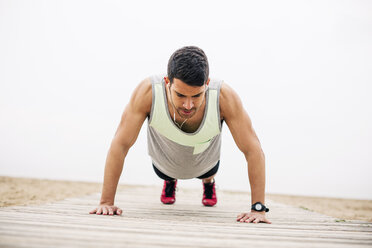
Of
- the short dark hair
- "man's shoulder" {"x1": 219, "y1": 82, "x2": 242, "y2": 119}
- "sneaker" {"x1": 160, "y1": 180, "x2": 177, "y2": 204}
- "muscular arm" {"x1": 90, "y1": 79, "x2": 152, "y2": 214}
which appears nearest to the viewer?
the short dark hair

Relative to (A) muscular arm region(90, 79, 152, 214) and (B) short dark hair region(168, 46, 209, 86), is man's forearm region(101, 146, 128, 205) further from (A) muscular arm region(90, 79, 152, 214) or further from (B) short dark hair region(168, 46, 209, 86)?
(B) short dark hair region(168, 46, 209, 86)

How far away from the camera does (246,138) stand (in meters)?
2.06

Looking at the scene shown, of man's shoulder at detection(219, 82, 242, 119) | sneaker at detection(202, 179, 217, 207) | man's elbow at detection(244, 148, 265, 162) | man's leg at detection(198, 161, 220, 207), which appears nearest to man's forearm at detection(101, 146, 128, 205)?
man's shoulder at detection(219, 82, 242, 119)

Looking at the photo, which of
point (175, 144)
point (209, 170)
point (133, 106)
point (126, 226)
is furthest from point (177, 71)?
point (209, 170)

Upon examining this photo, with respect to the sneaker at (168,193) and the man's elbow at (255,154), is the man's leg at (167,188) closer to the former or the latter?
the sneaker at (168,193)

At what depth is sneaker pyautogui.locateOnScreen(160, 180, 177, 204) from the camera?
3048 millimetres

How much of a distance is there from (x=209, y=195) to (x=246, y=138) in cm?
120

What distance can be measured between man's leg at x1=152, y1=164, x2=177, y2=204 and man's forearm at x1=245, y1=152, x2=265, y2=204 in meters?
1.15

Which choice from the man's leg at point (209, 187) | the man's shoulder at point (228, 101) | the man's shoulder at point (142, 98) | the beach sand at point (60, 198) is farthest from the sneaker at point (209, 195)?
the beach sand at point (60, 198)

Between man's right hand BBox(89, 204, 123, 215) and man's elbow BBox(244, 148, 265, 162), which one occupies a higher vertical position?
man's elbow BBox(244, 148, 265, 162)

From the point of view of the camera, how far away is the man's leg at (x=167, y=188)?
9.90ft

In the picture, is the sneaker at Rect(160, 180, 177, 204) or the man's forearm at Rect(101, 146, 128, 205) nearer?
the man's forearm at Rect(101, 146, 128, 205)

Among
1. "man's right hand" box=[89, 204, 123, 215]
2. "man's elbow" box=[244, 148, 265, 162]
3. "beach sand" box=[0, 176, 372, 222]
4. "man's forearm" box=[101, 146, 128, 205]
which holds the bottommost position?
"beach sand" box=[0, 176, 372, 222]

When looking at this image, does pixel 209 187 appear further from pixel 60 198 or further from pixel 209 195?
pixel 60 198
